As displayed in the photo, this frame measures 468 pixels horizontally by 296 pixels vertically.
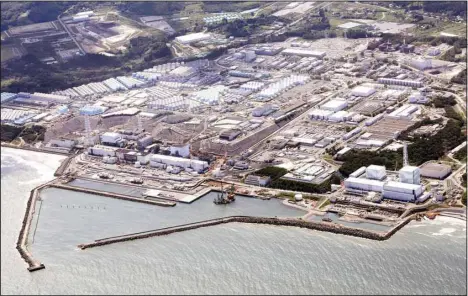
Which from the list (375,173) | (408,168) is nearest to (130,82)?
(375,173)

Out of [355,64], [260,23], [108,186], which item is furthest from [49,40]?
[108,186]

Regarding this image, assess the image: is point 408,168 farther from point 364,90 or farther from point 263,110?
point 364,90

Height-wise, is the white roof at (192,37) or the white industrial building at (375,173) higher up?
the white industrial building at (375,173)

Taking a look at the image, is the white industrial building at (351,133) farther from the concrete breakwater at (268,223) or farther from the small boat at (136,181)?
the small boat at (136,181)

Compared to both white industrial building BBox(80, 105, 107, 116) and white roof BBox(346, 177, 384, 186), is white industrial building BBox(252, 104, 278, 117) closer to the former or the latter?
white industrial building BBox(80, 105, 107, 116)

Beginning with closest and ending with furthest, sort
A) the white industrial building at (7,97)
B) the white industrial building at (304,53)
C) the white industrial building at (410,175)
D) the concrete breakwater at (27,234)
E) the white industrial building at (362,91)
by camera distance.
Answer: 1. the concrete breakwater at (27,234)
2. the white industrial building at (410,175)
3. the white industrial building at (362,91)
4. the white industrial building at (7,97)
5. the white industrial building at (304,53)

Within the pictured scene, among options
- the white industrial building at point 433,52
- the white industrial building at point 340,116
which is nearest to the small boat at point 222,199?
the white industrial building at point 340,116
